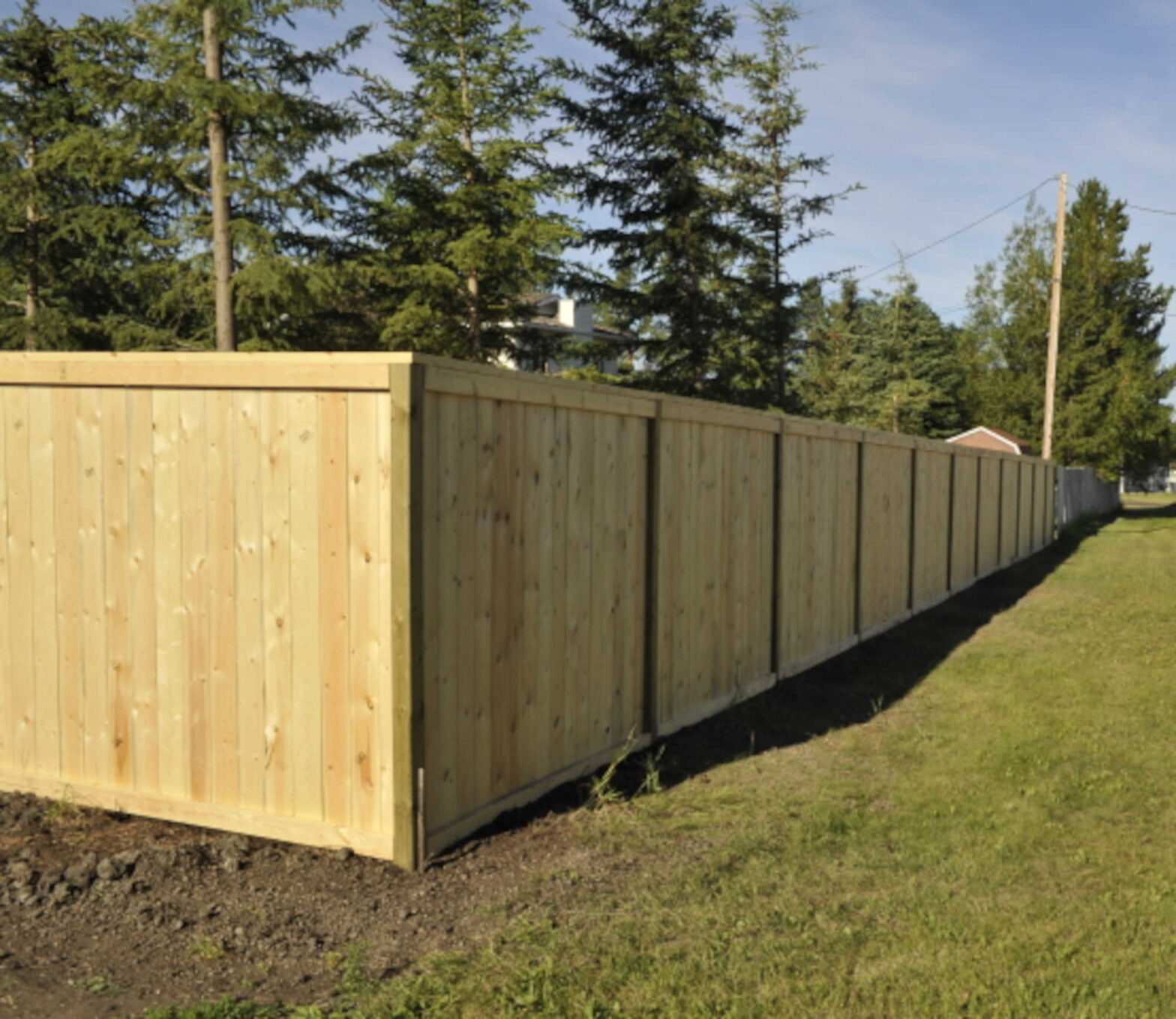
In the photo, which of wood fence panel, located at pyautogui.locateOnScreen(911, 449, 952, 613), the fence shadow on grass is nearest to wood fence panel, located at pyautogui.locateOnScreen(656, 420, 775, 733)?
the fence shadow on grass

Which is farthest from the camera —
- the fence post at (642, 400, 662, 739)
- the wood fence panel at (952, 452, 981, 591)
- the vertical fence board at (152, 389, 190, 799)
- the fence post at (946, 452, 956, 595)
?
the wood fence panel at (952, 452, 981, 591)

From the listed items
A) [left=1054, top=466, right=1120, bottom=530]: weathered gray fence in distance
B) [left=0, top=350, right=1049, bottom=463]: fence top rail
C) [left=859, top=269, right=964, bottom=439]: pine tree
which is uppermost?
[left=859, top=269, right=964, bottom=439]: pine tree

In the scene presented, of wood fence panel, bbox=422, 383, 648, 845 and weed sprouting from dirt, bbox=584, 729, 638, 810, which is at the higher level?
wood fence panel, bbox=422, 383, 648, 845

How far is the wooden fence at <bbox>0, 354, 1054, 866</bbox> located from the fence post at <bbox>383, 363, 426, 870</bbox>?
1 centimetres

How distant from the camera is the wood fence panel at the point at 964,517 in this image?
13.7 m

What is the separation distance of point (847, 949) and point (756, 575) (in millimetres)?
4040

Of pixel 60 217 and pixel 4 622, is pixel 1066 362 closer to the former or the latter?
pixel 60 217

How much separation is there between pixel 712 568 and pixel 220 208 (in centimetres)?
1294

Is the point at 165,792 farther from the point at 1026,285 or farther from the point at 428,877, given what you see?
the point at 1026,285

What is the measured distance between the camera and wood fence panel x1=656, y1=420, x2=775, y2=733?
624cm

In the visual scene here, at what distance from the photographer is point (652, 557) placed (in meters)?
5.98

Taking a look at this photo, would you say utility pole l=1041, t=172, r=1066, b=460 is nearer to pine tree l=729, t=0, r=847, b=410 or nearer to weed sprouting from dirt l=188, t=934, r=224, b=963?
pine tree l=729, t=0, r=847, b=410

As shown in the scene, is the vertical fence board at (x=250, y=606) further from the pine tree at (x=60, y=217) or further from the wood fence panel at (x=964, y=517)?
the pine tree at (x=60, y=217)

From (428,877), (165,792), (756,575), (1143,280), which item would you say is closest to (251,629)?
(165,792)
